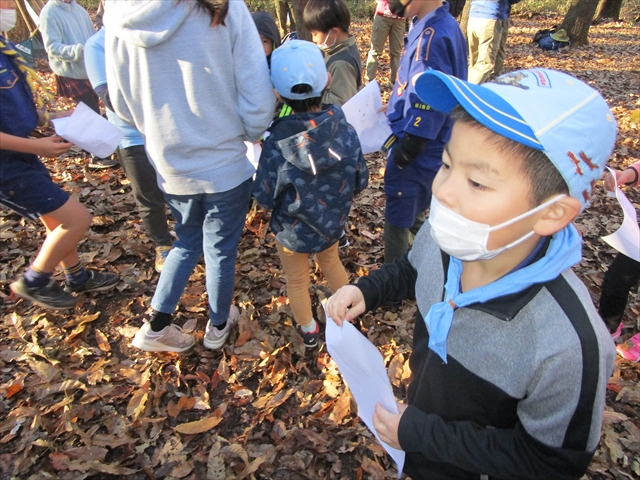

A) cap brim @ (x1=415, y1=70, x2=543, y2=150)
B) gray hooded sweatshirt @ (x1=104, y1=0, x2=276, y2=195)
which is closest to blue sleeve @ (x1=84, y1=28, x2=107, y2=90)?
gray hooded sweatshirt @ (x1=104, y1=0, x2=276, y2=195)

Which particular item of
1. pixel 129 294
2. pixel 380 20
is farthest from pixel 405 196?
pixel 380 20

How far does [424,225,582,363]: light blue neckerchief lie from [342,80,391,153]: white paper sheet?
206 cm

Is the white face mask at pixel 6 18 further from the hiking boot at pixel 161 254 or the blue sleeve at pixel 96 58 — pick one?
the hiking boot at pixel 161 254

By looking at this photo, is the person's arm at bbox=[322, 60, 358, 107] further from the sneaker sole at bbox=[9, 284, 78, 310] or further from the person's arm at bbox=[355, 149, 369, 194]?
the sneaker sole at bbox=[9, 284, 78, 310]

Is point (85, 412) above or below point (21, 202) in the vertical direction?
below

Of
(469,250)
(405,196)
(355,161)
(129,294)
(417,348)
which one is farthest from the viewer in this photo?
(129,294)

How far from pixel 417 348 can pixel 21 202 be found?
2.85 meters

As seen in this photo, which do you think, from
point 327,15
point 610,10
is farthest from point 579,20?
point 327,15

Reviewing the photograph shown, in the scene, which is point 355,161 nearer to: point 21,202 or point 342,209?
point 342,209

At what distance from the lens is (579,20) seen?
1268 cm

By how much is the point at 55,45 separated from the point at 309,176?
14.2 ft

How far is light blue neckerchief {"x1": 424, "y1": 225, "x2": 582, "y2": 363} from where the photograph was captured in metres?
1.24

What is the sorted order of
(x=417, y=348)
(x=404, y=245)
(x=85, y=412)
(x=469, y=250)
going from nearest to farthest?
(x=469, y=250), (x=417, y=348), (x=85, y=412), (x=404, y=245)

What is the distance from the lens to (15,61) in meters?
2.66
